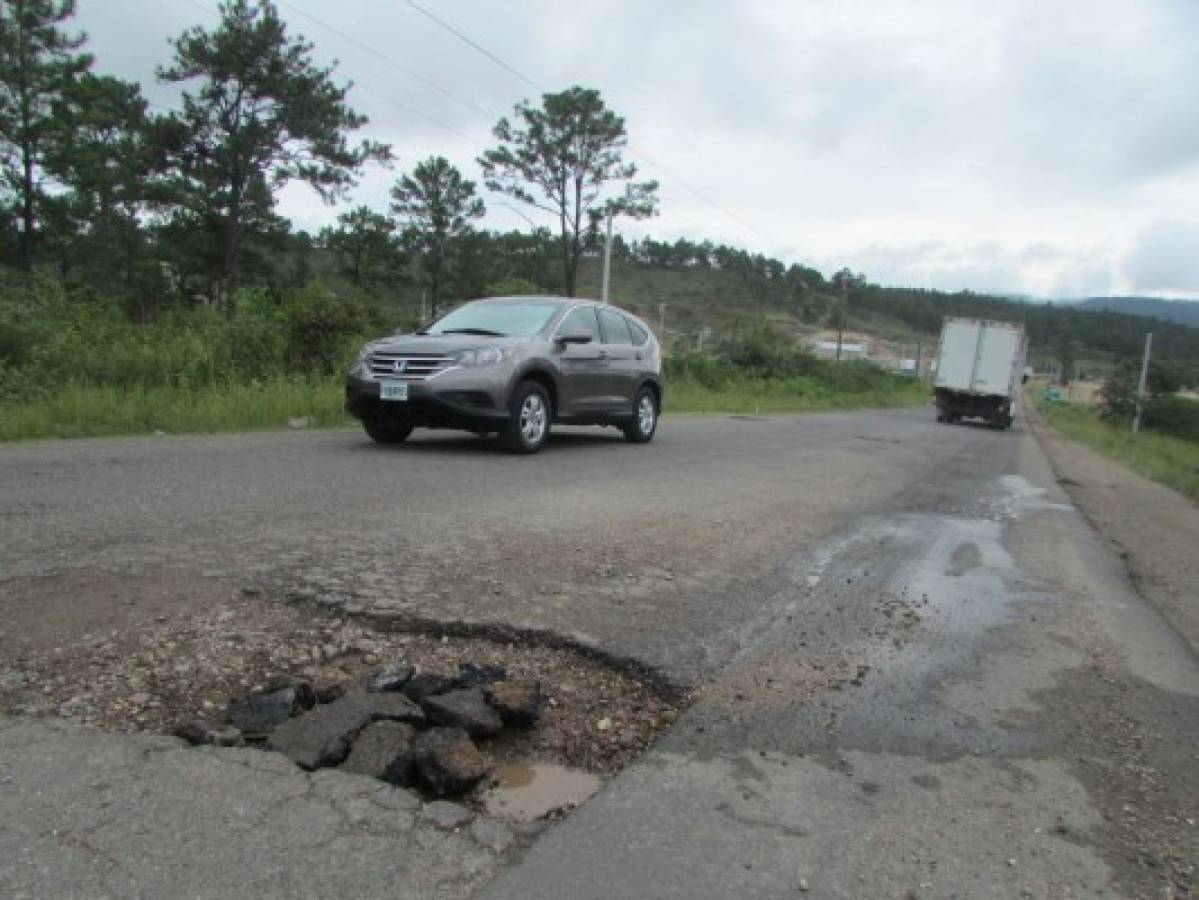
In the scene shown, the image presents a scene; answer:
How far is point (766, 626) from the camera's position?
3.89m

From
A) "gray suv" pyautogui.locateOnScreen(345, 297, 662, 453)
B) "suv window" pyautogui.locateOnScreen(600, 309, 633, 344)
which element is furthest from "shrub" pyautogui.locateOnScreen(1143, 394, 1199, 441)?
"gray suv" pyautogui.locateOnScreen(345, 297, 662, 453)

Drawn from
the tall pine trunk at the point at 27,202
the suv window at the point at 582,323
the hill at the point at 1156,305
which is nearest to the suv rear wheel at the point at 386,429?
the suv window at the point at 582,323

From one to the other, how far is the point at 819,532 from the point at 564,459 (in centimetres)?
334

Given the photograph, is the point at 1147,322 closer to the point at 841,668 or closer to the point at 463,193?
the point at 463,193

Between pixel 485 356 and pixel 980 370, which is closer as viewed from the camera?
pixel 485 356

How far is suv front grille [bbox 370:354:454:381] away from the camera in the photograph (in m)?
8.27

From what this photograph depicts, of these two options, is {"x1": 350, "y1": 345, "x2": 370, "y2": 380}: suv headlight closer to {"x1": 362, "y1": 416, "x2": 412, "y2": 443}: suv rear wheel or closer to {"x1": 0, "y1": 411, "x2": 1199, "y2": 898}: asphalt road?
{"x1": 362, "y1": 416, "x2": 412, "y2": 443}: suv rear wheel

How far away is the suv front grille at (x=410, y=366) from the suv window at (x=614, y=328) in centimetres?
247

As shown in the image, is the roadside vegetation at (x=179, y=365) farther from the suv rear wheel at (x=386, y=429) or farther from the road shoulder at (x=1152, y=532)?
the road shoulder at (x=1152, y=532)

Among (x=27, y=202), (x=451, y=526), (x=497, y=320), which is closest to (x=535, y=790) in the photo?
(x=451, y=526)

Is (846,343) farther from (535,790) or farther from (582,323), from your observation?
(535,790)

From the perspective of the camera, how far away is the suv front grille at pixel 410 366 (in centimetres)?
827

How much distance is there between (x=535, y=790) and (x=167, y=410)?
924cm

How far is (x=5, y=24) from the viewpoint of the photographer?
34.0 m
